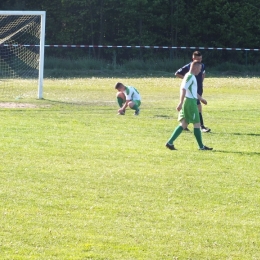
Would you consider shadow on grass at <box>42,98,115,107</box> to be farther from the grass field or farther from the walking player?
the walking player

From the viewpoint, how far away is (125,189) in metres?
9.77

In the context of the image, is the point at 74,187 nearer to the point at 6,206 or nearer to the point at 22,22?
the point at 6,206

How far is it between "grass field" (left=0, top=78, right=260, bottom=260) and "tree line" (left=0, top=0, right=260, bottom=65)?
30.6 m

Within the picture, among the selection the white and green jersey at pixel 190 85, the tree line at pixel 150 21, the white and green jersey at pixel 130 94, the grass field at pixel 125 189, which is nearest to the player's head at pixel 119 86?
the white and green jersey at pixel 130 94

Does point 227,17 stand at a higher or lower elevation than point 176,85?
higher

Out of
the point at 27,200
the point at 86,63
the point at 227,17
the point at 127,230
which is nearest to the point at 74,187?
the point at 27,200

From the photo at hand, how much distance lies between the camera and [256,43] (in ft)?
160

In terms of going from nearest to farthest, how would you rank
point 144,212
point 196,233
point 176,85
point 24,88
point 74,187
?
point 196,233 < point 144,212 < point 74,187 < point 24,88 < point 176,85

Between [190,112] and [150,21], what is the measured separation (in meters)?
37.1

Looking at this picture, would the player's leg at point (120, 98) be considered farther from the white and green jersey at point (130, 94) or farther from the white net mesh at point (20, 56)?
the white net mesh at point (20, 56)

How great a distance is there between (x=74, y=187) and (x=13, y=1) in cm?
4094

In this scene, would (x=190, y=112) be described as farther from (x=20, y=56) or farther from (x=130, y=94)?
(x=20, y=56)

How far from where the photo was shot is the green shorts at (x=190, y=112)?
13023mm

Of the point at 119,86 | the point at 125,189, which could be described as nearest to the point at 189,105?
the point at 125,189
